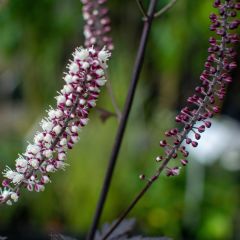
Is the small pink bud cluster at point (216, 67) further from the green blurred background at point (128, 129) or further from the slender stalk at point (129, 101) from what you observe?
the green blurred background at point (128, 129)

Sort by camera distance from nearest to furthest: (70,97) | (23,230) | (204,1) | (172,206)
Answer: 1. (70,97)
2. (23,230)
3. (172,206)
4. (204,1)

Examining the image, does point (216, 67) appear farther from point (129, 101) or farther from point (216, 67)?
point (129, 101)

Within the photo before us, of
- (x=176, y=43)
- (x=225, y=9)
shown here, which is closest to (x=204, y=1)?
(x=176, y=43)

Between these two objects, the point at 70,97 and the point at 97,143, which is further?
the point at 97,143

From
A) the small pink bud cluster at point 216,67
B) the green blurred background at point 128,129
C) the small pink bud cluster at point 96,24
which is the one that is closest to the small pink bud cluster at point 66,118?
the small pink bud cluster at point 216,67

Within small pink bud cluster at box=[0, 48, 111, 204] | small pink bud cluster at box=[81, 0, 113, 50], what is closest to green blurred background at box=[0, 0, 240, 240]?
small pink bud cluster at box=[81, 0, 113, 50]

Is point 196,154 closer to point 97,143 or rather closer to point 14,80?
point 97,143

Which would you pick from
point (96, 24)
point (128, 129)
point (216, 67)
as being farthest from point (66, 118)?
point (128, 129)
